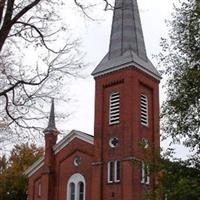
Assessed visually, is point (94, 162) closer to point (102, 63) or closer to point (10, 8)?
point (102, 63)

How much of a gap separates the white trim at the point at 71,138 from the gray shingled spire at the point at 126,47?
4.74 m

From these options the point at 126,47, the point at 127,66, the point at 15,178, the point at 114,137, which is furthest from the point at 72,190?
the point at 15,178

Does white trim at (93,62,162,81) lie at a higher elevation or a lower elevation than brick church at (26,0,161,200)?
higher

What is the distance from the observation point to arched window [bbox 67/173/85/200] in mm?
37406

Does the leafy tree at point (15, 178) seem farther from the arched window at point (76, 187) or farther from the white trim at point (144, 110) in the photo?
the white trim at point (144, 110)

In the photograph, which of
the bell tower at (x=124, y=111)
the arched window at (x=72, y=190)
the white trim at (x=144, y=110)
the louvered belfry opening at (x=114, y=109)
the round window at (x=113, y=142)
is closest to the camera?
the bell tower at (x=124, y=111)

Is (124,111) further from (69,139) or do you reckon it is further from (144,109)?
(69,139)

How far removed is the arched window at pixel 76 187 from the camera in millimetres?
37406

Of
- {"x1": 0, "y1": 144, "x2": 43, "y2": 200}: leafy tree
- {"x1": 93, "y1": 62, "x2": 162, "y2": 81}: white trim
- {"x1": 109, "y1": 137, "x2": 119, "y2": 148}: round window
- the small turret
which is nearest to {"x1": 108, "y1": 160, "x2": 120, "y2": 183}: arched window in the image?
{"x1": 109, "y1": 137, "x2": 119, "y2": 148}: round window

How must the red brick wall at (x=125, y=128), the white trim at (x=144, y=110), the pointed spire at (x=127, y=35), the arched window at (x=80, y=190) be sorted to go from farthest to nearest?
the pointed spire at (x=127, y=35)
the arched window at (x=80, y=190)
the white trim at (x=144, y=110)
the red brick wall at (x=125, y=128)

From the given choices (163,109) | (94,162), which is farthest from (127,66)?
(163,109)

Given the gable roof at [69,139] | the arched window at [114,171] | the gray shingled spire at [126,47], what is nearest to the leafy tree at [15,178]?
the gable roof at [69,139]

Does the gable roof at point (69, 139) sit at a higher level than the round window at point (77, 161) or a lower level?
higher

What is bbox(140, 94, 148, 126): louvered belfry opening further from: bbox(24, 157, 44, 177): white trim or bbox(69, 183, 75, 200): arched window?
bbox(24, 157, 44, 177): white trim
